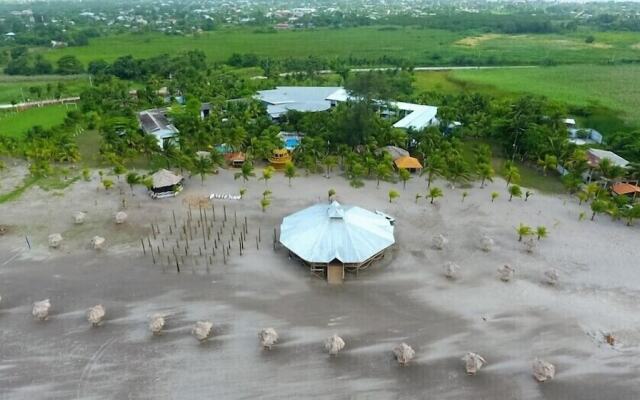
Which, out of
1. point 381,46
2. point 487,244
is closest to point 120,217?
point 487,244

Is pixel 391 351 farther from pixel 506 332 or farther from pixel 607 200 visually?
pixel 607 200

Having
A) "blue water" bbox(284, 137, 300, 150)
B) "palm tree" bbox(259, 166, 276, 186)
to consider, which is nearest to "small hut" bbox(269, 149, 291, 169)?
"palm tree" bbox(259, 166, 276, 186)

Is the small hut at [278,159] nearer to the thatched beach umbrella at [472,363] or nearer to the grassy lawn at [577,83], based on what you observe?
the thatched beach umbrella at [472,363]

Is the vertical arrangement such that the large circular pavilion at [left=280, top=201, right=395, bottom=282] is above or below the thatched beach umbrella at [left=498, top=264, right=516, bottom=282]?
above

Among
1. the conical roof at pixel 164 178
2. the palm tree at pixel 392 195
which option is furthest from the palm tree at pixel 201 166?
the palm tree at pixel 392 195

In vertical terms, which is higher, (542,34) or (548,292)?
(542,34)

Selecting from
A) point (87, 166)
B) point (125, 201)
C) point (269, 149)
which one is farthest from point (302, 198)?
point (87, 166)

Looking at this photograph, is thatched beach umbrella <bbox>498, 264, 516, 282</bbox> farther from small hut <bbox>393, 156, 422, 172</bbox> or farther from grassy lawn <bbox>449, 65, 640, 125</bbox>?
grassy lawn <bbox>449, 65, 640, 125</bbox>
